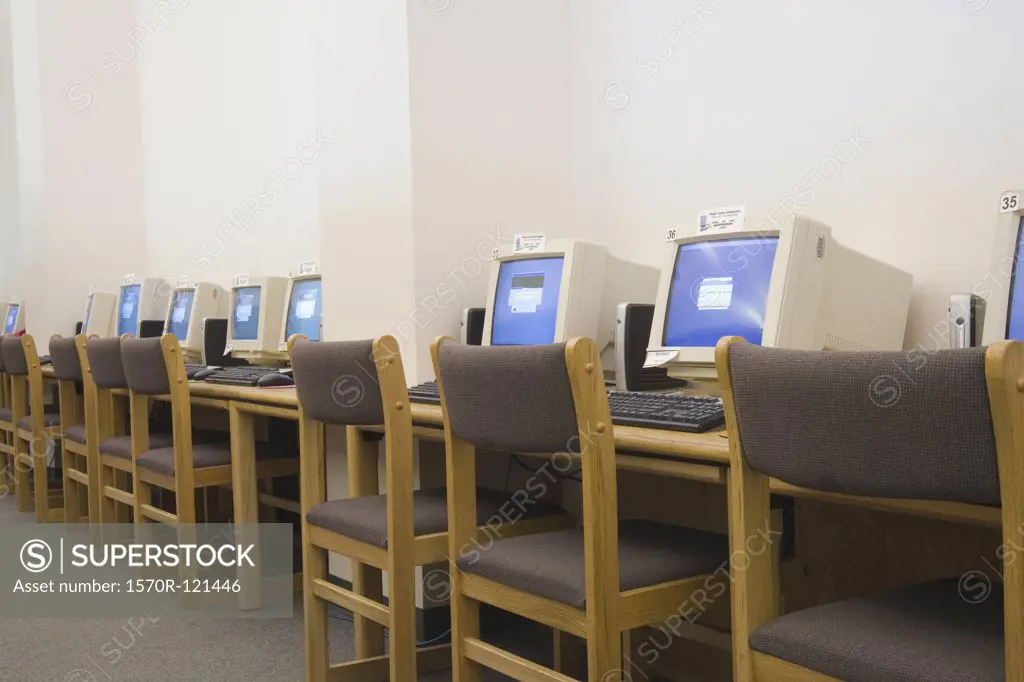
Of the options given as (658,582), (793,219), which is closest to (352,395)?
(658,582)

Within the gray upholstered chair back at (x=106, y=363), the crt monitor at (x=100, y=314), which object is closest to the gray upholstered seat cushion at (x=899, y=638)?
the gray upholstered chair back at (x=106, y=363)

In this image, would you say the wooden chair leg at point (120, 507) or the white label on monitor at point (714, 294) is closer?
the white label on monitor at point (714, 294)

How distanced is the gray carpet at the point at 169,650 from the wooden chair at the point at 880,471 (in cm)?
136

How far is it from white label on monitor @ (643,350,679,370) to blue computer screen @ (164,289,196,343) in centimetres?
321

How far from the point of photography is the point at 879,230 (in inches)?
90.7

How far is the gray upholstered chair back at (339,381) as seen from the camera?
2129 millimetres

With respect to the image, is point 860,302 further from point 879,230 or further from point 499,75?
point 499,75

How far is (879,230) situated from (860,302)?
1.11 ft

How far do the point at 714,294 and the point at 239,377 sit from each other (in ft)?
5.90

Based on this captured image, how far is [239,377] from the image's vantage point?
3.26 m

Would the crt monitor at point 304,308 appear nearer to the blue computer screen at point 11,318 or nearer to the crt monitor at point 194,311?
the crt monitor at point 194,311

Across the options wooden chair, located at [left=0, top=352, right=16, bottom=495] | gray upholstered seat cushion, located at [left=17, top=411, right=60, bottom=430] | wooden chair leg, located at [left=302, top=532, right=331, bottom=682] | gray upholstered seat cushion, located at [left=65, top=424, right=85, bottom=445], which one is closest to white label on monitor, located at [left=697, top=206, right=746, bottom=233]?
wooden chair leg, located at [left=302, top=532, right=331, bottom=682]

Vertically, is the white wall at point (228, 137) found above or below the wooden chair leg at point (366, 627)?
above

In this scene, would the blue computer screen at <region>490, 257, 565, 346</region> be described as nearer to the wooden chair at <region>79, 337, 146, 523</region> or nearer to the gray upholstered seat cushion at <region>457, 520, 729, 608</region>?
the gray upholstered seat cushion at <region>457, 520, 729, 608</region>
